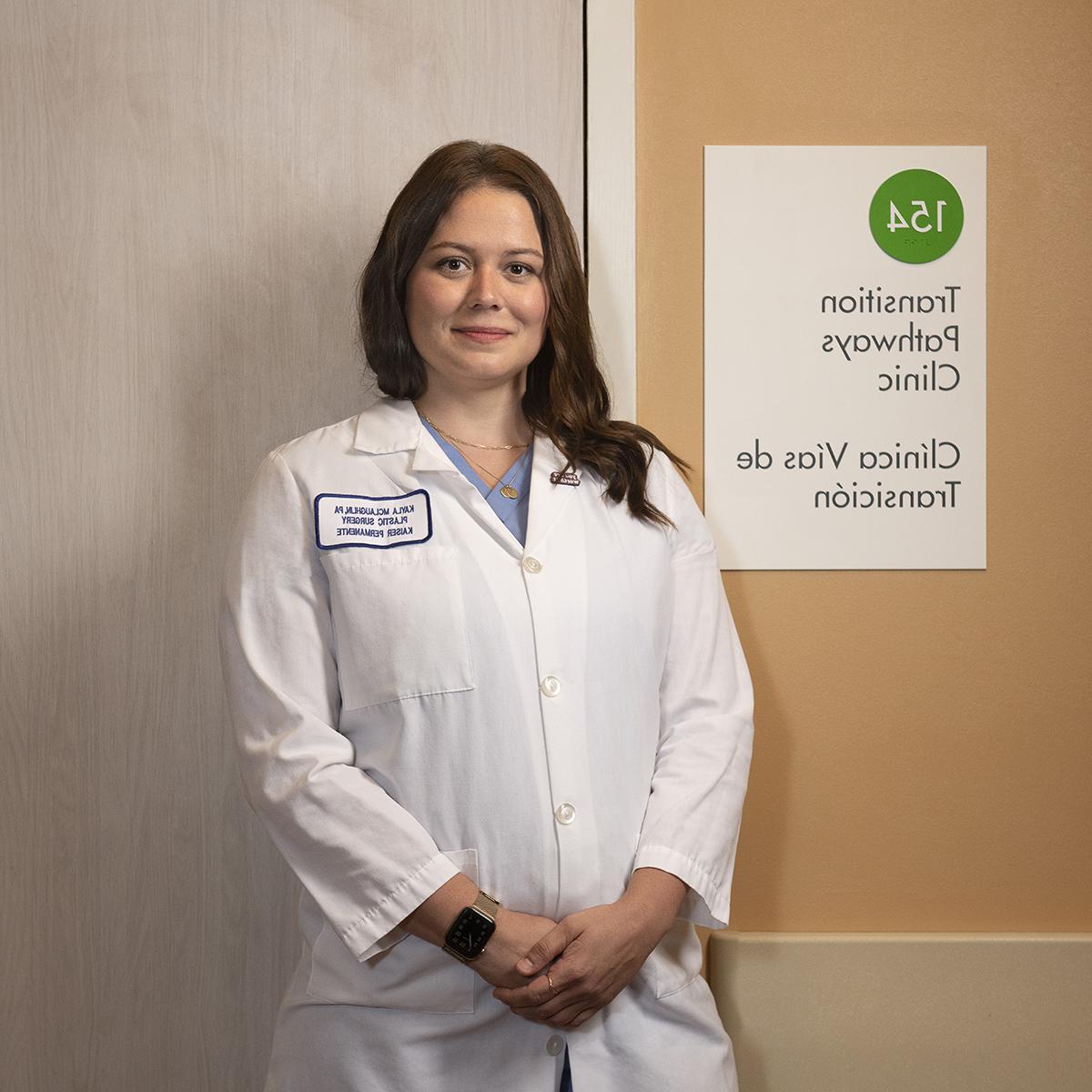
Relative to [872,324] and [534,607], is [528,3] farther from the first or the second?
[534,607]

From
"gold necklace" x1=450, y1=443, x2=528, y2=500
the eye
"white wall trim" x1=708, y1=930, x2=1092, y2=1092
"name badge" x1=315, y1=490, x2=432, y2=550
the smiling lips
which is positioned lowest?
"white wall trim" x1=708, y1=930, x2=1092, y2=1092

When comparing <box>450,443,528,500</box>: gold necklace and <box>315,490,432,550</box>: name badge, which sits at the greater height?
<box>450,443,528,500</box>: gold necklace

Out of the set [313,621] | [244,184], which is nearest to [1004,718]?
[313,621]

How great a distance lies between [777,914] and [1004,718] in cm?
48

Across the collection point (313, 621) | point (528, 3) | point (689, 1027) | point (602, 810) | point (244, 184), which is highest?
point (528, 3)

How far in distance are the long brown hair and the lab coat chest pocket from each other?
0.83ft

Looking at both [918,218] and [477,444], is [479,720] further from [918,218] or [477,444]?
[918,218]

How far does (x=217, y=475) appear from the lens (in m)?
1.72

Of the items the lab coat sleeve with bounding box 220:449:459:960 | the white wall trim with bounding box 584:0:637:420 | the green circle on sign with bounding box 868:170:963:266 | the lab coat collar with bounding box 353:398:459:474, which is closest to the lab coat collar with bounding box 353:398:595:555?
the lab coat collar with bounding box 353:398:459:474

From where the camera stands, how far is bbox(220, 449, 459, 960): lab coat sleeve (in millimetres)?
1199

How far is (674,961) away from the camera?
1.33 m

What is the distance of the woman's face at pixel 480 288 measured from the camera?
4.39 ft

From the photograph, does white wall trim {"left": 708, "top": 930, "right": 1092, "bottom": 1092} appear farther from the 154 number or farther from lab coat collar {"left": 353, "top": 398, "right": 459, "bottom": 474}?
the 154 number

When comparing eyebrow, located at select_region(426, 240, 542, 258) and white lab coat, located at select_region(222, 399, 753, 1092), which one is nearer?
white lab coat, located at select_region(222, 399, 753, 1092)
